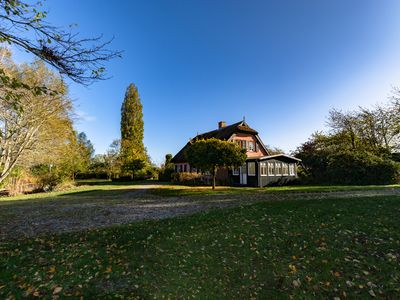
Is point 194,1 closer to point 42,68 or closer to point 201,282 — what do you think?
point 42,68

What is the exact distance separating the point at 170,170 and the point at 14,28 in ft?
109

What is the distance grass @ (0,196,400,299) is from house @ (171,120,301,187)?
1583 cm

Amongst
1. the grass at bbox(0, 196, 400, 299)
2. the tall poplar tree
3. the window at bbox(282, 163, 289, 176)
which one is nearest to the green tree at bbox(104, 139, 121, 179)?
the tall poplar tree

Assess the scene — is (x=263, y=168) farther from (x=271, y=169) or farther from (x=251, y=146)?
(x=251, y=146)

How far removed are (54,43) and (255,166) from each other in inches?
870

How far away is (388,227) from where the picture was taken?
22.4 feet

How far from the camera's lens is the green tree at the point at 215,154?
18.8 meters

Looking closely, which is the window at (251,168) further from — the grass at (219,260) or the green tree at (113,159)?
the green tree at (113,159)

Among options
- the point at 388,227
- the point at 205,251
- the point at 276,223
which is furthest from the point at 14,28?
the point at 388,227

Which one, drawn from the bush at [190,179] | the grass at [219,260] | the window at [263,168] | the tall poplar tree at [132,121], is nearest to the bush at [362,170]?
the window at [263,168]

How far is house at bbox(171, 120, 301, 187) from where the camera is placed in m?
24.1

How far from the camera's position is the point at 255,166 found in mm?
24125

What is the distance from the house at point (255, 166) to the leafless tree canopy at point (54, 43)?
21.0 m

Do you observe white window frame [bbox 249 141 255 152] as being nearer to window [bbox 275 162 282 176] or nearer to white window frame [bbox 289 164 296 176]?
window [bbox 275 162 282 176]
